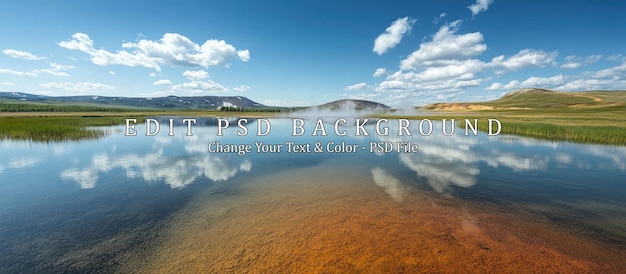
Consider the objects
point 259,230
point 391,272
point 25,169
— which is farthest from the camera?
point 25,169

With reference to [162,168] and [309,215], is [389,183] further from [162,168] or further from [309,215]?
[162,168]

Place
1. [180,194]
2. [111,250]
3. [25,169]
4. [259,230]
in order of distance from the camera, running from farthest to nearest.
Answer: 1. [25,169]
2. [180,194]
3. [259,230]
4. [111,250]

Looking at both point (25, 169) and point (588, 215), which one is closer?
point (588, 215)

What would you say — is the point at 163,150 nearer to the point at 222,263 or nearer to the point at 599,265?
the point at 222,263

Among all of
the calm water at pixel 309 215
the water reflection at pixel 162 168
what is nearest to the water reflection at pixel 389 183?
the calm water at pixel 309 215

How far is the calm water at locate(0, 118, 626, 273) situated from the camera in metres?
7.23

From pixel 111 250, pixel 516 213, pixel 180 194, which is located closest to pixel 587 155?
pixel 516 213

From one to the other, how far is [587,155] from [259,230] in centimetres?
2863

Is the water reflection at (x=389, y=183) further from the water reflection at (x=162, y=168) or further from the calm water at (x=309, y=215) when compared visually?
the water reflection at (x=162, y=168)

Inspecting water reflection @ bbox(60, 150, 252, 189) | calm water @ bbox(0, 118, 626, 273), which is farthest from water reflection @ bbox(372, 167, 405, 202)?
water reflection @ bbox(60, 150, 252, 189)

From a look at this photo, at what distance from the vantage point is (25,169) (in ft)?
56.4

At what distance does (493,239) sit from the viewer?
326 inches

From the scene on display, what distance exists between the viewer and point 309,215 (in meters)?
10.2

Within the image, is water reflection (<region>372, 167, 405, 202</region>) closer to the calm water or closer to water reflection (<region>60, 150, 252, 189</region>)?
the calm water
